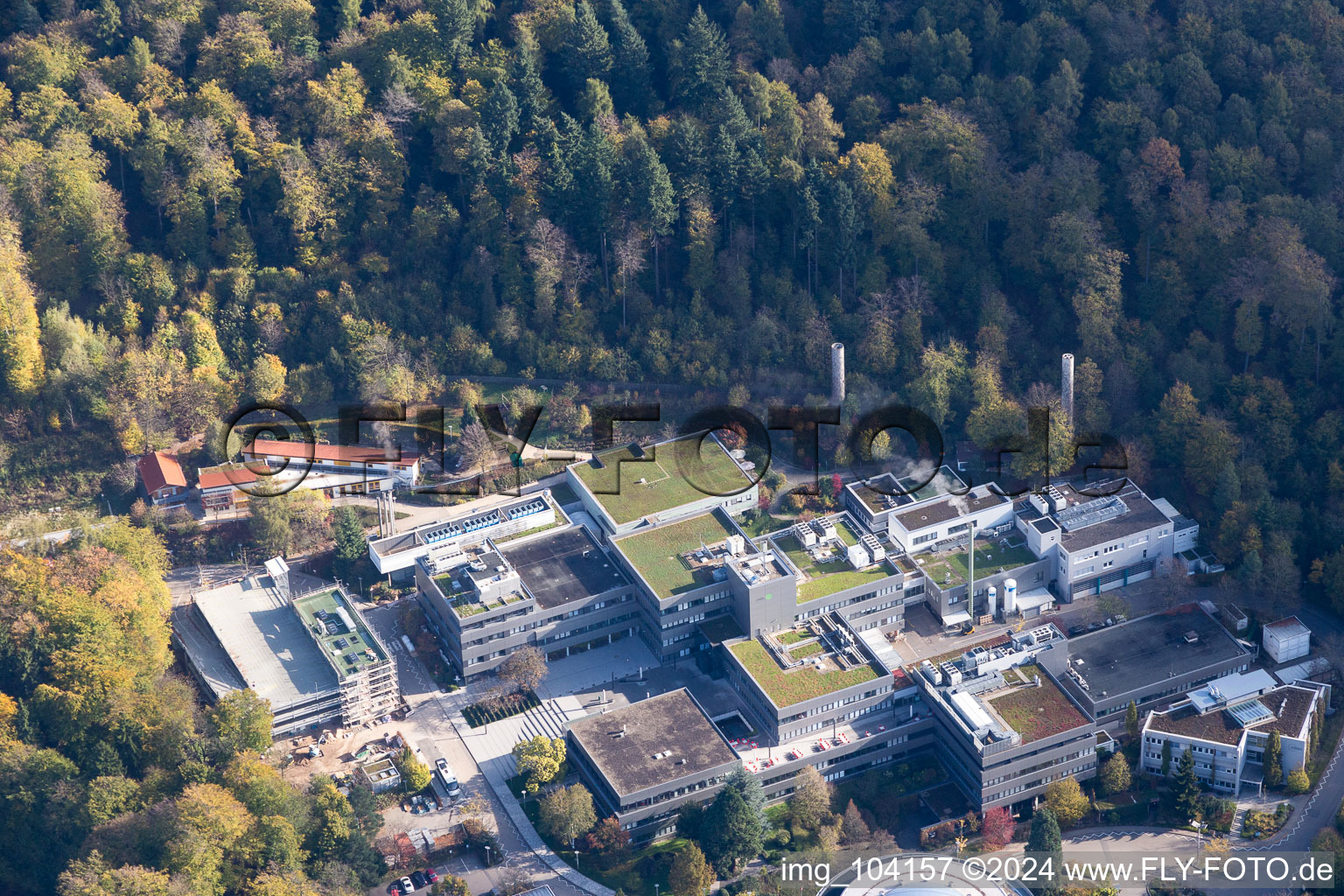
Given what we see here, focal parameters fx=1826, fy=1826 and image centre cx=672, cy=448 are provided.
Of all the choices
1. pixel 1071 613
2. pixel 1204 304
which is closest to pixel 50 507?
pixel 1071 613

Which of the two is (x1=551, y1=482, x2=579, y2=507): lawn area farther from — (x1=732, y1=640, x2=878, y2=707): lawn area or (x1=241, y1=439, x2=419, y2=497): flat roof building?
(x1=732, y1=640, x2=878, y2=707): lawn area

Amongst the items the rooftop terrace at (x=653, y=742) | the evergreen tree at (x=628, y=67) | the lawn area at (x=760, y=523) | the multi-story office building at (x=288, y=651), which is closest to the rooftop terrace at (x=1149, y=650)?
the lawn area at (x=760, y=523)

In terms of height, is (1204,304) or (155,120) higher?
(155,120)

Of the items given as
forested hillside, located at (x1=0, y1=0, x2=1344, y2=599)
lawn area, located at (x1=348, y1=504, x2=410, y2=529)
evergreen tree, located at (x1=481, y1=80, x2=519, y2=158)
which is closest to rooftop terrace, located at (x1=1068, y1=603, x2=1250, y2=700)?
forested hillside, located at (x1=0, y1=0, x2=1344, y2=599)

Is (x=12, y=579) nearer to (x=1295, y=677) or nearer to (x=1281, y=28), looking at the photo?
(x=1295, y=677)

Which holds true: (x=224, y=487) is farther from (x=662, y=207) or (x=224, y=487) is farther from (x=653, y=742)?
(x=653, y=742)

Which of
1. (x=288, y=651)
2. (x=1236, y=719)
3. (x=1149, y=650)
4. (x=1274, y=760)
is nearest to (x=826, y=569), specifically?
(x=1149, y=650)

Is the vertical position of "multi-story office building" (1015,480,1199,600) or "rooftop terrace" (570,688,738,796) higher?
"multi-story office building" (1015,480,1199,600)
